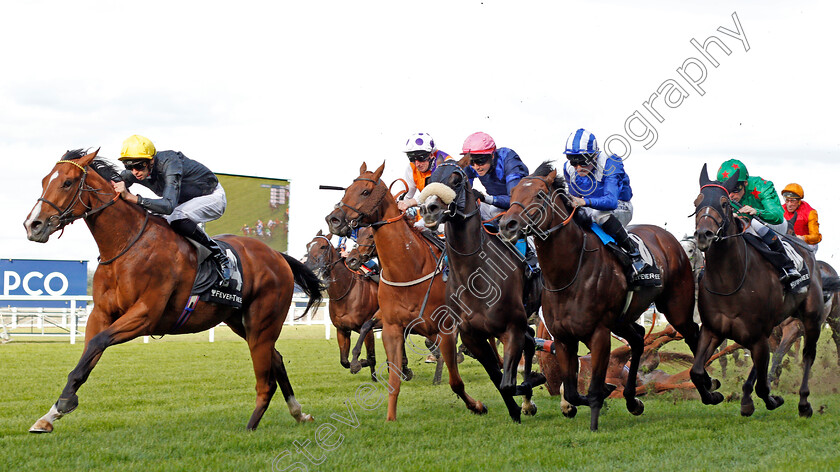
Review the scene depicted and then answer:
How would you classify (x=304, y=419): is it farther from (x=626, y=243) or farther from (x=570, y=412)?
(x=626, y=243)

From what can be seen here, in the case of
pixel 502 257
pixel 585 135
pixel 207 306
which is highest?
pixel 585 135

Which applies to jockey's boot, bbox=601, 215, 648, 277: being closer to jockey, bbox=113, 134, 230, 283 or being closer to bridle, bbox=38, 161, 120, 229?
jockey, bbox=113, 134, 230, 283

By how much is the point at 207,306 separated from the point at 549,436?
2972 millimetres

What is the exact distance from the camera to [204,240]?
643 cm

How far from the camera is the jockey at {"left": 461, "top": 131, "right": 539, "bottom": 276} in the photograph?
6.89m

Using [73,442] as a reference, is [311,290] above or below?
above

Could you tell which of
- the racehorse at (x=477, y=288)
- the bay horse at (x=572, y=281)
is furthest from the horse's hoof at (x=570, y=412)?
the racehorse at (x=477, y=288)

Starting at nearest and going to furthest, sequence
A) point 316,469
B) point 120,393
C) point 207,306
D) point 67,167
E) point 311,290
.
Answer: point 316,469, point 67,167, point 207,306, point 311,290, point 120,393

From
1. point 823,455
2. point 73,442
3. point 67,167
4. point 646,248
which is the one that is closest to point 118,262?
point 67,167

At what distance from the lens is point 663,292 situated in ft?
23.5

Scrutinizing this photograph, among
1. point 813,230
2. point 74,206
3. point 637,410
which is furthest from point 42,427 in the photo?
point 813,230

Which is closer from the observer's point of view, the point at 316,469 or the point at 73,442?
the point at 316,469

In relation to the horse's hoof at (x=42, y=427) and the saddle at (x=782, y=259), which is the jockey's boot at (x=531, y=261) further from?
the horse's hoof at (x=42, y=427)

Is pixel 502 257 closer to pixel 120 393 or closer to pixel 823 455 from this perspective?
pixel 823 455
